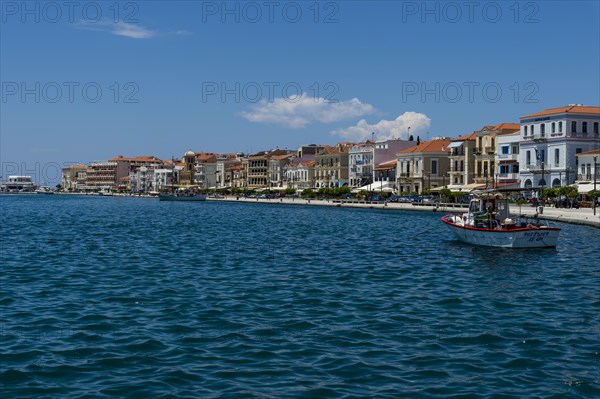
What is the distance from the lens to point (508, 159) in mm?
95750

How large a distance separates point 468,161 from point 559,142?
22168mm

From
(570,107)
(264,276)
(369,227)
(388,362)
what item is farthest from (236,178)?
(388,362)

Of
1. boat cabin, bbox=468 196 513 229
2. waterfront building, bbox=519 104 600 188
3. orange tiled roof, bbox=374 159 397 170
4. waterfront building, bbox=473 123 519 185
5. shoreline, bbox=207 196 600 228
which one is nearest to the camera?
boat cabin, bbox=468 196 513 229

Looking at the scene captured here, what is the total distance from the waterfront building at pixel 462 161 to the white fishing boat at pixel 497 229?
199 feet

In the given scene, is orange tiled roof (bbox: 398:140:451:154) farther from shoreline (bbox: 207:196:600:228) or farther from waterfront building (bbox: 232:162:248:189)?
waterfront building (bbox: 232:162:248:189)

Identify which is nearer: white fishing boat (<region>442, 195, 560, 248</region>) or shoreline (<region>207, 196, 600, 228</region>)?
white fishing boat (<region>442, 195, 560, 248</region>)

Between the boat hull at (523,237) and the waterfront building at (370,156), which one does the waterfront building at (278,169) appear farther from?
the boat hull at (523,237)

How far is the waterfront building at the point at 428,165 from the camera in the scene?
382 ft

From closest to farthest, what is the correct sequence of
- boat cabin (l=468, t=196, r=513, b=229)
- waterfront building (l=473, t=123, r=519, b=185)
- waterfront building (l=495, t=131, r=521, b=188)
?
boat cabin (l=468, t=196, r=513, b=229) → waterfront building (l=495, t=131, r=521, b=188) → waterfront building (l=473, t=123, r=519, b=185)

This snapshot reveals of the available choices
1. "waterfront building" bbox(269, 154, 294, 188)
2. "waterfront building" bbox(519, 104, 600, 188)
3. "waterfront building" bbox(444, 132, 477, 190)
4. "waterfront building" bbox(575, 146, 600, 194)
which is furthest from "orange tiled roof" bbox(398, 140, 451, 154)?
"waterfront building" bbox(269, 154, 294, 188)

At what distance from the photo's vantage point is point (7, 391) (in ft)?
42.4

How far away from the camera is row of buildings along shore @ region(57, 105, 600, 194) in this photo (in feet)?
278

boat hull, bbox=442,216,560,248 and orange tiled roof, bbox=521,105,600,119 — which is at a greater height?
orange tiled roof, bbox=521,105,600,119

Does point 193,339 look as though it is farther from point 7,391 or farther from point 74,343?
point 7,391
